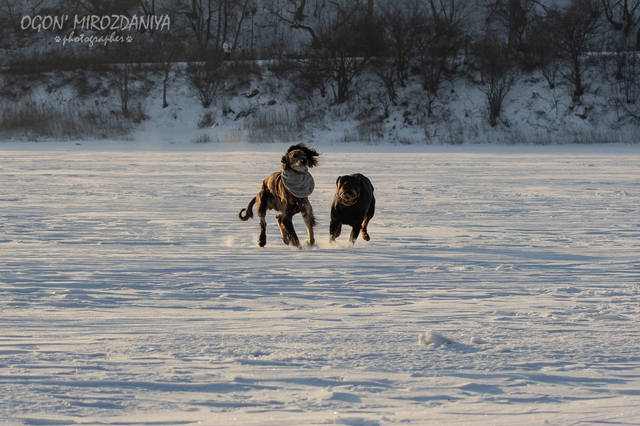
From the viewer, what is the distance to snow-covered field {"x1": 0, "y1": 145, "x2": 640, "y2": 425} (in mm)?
3344

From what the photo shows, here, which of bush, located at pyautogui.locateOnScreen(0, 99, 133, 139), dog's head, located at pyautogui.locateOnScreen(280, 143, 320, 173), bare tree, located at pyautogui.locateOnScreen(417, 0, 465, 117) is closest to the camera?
dog's head, located at pyautogui.locateOnScreen(280, 143, 320, 173)

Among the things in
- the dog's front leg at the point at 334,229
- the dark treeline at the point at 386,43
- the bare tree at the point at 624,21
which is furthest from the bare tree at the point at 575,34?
the dog's front leg at the point at 334,229

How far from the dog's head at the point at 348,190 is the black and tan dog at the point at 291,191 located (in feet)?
0.95

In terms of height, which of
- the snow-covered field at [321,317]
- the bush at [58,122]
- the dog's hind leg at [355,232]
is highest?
the bush at [58,122]

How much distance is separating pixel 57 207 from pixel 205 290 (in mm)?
6175

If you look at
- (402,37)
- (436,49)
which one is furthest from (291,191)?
(402,37)

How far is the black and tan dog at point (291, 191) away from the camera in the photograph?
7.74m

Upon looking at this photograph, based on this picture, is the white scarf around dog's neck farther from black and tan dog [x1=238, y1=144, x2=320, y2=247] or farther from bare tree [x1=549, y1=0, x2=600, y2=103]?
bare tree [x1=549, y1=0, x2=600, y2=103]

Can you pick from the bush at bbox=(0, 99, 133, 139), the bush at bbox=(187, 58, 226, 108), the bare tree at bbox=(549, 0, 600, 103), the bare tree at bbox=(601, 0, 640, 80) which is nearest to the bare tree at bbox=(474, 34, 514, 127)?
the bare tree at bbox=(549, 0, 600, 103)

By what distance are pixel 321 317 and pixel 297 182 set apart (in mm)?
2974

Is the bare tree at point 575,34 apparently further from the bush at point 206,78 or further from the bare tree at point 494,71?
the bush at point 206,78

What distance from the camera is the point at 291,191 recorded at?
782 cm

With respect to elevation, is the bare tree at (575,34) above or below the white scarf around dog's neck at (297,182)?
above

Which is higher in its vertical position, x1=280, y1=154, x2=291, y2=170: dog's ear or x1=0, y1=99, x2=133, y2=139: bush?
x1=0, y1=99, x2=133, y2=139: bush
